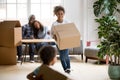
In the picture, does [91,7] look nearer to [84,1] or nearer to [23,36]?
[84,1]

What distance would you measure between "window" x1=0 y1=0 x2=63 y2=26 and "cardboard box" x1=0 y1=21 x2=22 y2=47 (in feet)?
5.41

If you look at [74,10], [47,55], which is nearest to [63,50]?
[47,55]

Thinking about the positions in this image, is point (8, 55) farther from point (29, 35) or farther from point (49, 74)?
point (49, 74)

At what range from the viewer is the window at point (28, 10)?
763cm

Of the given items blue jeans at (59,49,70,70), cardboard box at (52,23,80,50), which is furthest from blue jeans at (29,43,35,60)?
cardboard box at (52,23,80,50)

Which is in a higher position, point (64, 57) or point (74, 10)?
point (74, 10)

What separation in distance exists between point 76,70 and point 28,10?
2927 millimetres

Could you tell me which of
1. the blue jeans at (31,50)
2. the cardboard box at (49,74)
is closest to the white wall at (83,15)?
the blue jeans at (31,50)

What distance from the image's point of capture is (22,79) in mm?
4617

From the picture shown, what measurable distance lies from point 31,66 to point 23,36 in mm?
1056

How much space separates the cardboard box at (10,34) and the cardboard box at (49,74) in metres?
3.86

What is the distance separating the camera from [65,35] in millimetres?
4113

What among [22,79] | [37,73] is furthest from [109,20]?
[37,73]

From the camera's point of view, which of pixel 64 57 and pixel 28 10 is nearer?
pixel 64 57
